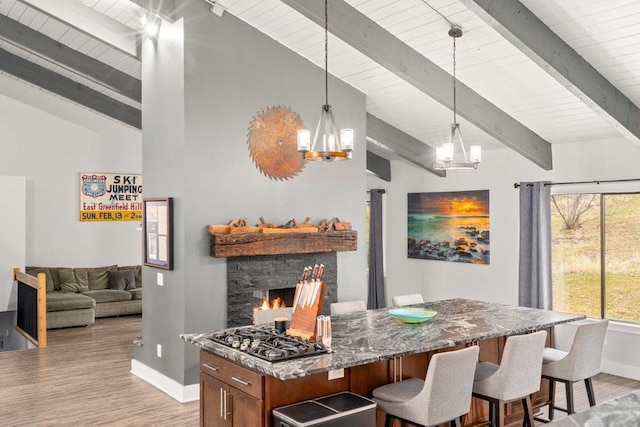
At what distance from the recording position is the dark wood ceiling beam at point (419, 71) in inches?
192

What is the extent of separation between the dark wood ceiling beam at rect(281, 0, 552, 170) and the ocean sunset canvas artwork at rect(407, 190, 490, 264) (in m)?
1.33

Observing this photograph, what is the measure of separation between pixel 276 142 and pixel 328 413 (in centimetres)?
357

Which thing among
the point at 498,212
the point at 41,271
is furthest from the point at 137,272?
the point at 498,212

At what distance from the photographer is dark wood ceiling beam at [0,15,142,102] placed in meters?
6.95

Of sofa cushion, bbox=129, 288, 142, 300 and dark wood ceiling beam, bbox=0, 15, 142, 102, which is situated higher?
dark wood ceiling beam, bbox=0, 15, 142, 102

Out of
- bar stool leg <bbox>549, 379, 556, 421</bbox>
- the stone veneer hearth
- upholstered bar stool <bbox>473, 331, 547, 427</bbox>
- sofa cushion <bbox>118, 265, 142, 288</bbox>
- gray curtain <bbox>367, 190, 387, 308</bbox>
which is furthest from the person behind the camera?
sofa cushion <bbox>118, 265, 142, 288</bbox>

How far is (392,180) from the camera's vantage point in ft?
31.2

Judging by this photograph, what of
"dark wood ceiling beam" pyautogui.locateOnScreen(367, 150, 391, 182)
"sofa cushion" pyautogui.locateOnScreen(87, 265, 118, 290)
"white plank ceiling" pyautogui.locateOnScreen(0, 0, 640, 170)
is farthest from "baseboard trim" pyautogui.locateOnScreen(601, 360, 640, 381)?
"sofa cushion" pyautogui.locateOnScreen(87, 265, 118, 290)

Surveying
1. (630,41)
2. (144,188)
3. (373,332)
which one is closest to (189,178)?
(144,188)

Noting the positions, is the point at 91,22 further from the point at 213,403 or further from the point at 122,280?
the point at 122,280

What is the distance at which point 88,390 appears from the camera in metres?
5.66

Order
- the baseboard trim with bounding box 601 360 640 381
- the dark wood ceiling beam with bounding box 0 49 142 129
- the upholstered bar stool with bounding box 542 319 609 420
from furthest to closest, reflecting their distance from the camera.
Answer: the dark wood ceiling beam with bounding box 0 49 142 129
the baseboard trim with bounding box 601 360 640 381
the upholstered bar stool with bounding box 542 319 609 420

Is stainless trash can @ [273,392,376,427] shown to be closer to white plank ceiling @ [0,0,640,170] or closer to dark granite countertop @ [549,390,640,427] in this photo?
dark granite countertop @ [549,390,640,427]

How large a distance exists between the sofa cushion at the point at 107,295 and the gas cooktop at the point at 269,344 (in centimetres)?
647
